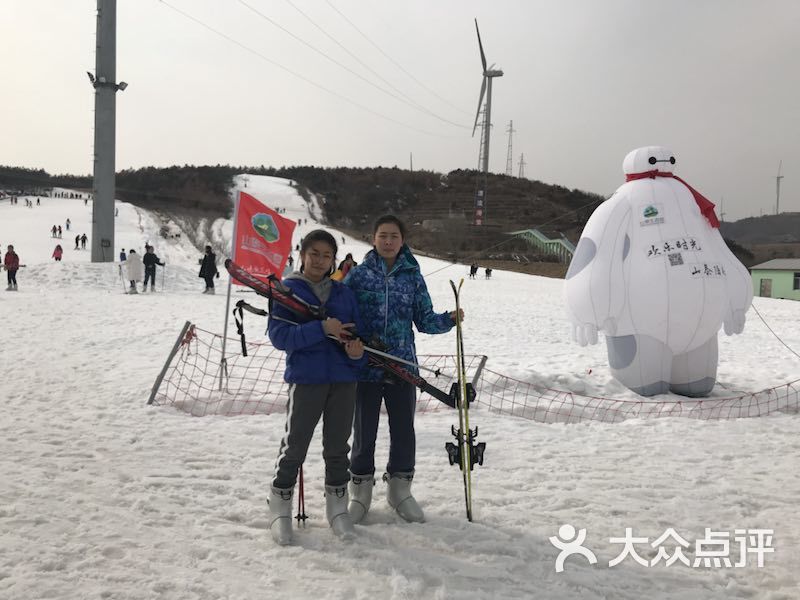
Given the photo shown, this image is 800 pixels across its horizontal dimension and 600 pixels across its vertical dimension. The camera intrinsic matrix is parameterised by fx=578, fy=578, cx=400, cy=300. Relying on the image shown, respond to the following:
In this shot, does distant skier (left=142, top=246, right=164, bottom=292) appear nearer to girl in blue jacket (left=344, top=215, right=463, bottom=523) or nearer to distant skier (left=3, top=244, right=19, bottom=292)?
distant skier (left=3, top=244, right=19, bottom=292)

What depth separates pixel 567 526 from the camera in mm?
3299

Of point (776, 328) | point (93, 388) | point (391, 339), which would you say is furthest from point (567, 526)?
point (776, 328)

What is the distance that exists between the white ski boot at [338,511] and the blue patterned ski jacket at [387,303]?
0.62 m

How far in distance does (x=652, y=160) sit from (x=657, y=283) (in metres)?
1.55

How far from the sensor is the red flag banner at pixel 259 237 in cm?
694

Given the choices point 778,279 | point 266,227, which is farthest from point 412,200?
point 266,227

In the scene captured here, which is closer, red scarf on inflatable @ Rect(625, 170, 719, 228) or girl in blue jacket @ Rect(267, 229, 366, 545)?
girl in blue jacket @ Rect(267, 229, 366, 545)

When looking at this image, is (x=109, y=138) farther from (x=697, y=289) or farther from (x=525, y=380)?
(x=697, y=289)

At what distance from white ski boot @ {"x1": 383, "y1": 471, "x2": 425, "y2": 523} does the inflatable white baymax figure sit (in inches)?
146

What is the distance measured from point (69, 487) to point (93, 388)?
119 inches

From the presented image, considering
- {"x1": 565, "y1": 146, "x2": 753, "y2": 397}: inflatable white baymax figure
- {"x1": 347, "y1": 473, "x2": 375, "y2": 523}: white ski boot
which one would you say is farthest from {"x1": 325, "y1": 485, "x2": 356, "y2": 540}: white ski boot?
{"x1": 565, "y1": 146, "x2": 753, "y2": 397}: inflatable white baymax figure

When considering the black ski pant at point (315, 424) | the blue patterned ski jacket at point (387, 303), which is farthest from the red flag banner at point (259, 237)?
the black ski pant at point (315, 424)

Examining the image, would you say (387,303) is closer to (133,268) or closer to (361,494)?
(361,494)

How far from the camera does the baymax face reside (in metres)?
6.64
